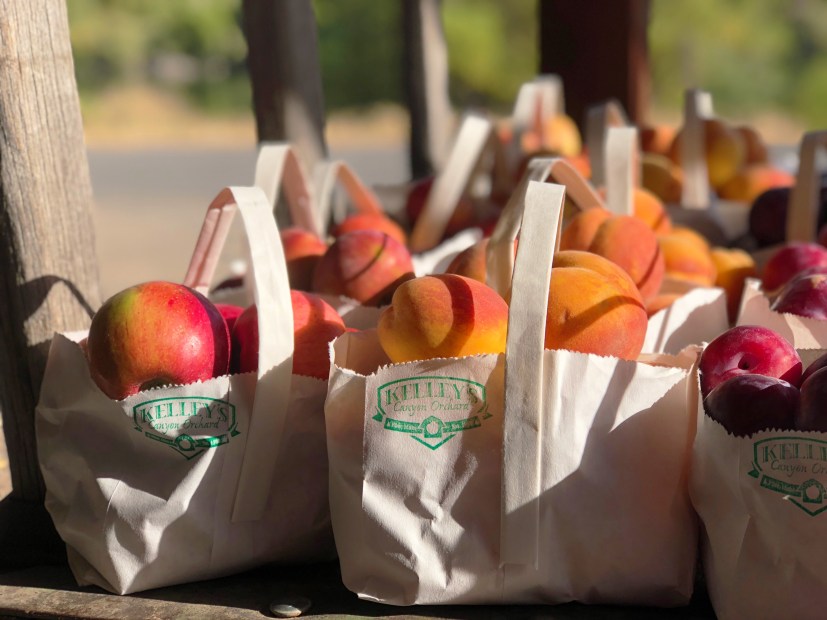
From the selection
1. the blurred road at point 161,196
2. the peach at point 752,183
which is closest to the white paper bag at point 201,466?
the peach at point 752,183

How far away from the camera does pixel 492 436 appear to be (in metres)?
1.04

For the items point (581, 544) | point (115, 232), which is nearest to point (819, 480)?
A: point (581, 544)

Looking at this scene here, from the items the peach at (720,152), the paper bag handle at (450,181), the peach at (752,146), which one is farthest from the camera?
the peach at (752,146)

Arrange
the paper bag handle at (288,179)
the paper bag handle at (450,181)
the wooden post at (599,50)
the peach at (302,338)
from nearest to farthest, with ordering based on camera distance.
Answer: the peach at (302,338), the paper bag handle at (288,179), the paper bag handle at (450,181), the wooden post at (599,50)

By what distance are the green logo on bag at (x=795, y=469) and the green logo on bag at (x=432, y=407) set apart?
30 cm

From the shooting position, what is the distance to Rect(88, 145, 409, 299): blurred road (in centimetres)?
618

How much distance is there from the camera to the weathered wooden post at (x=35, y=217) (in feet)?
4.43

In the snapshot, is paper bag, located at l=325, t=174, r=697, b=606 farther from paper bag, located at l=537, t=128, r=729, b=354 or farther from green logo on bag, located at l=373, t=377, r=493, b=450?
paper bag, located at l=537, t=128, r=729, b=354

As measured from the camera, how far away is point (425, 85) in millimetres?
3346

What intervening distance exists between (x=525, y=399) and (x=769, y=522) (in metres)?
0.29

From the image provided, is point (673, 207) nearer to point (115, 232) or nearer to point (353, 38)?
point (115, 232)

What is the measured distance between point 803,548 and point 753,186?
5.57ft

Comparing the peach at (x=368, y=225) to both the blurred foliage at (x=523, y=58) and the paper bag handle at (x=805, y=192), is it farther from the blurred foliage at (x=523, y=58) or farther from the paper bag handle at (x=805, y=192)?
the blurred foliage at (x=523, y=58)

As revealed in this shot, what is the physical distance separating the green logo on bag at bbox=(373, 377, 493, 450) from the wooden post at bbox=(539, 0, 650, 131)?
2.50 metres
